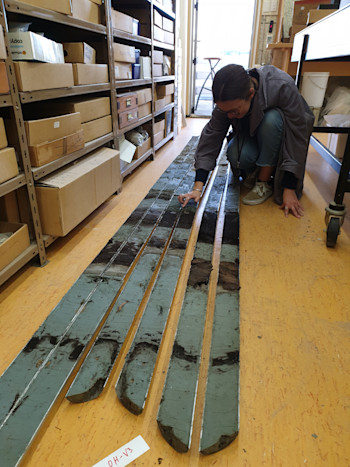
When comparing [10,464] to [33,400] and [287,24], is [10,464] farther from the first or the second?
[287,24]

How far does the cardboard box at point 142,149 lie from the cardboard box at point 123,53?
66 cm

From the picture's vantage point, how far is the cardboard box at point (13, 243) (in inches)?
50.3

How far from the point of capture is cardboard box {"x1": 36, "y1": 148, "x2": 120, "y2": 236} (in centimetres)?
147

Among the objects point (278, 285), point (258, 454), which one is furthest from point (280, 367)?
point (278, 285)

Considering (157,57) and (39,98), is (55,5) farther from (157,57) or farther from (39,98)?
(157,57)

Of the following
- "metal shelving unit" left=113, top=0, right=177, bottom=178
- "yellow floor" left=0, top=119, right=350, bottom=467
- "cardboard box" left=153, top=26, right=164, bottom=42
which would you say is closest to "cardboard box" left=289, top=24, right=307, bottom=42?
"metal shelving unit" left=113, top=0, right=177, bottom=178

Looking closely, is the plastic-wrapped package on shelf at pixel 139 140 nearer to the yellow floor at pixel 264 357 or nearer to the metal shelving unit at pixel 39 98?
the metal shelving unit at pixel 39 98

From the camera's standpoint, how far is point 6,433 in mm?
789

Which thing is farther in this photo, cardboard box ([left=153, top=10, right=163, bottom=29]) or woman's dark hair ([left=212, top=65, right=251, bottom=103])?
cardboard box ([left=153, top=10, right=163, bottom=29])

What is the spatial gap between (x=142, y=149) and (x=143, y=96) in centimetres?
43

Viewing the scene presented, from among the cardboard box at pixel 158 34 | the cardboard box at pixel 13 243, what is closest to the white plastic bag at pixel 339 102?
the cardboard box at pixel 158 34

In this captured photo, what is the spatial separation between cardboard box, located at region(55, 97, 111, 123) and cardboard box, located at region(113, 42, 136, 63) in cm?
32

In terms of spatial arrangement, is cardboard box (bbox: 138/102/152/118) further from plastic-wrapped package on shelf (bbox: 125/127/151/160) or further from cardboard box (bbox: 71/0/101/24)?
cardboard box (bbox: 71/0/101/24)

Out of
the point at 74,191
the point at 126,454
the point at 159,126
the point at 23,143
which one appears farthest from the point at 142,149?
the point at 126,454
